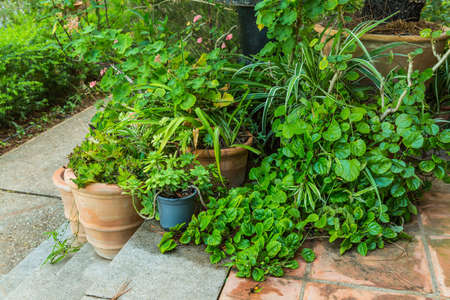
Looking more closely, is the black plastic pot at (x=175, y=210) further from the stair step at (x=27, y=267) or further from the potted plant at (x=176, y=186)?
the stair step at (x=27, y=267)

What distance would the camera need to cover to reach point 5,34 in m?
4.52

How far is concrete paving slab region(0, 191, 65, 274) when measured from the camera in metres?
2.68

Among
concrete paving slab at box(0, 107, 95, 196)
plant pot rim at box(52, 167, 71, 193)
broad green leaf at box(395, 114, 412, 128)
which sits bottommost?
concrete paving slab at box(0, 107, 95, 196)

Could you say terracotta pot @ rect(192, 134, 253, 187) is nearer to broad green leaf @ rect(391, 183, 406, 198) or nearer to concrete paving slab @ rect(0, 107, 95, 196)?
broad green leaf @ rect(391, 183, 406, 198)

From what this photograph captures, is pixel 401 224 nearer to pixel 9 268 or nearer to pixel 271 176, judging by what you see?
pixel 271 176

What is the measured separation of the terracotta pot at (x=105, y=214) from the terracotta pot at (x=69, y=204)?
15 cm

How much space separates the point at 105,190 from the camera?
218 cm

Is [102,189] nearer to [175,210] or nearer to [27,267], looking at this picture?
[175,210]

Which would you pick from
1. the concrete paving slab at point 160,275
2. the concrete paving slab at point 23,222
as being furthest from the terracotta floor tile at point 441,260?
the concrete paving slab at point 23,222

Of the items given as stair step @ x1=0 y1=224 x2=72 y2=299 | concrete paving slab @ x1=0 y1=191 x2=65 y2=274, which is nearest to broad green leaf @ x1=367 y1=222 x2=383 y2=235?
stair step @ x1=0 y1=224 x2=72 y2=299

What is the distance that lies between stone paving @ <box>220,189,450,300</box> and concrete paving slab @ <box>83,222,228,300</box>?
9cm

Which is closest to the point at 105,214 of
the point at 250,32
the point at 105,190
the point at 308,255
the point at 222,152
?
the point at 105,190

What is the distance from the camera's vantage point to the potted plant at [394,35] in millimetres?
2318

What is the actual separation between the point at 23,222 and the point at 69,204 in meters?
0.61
